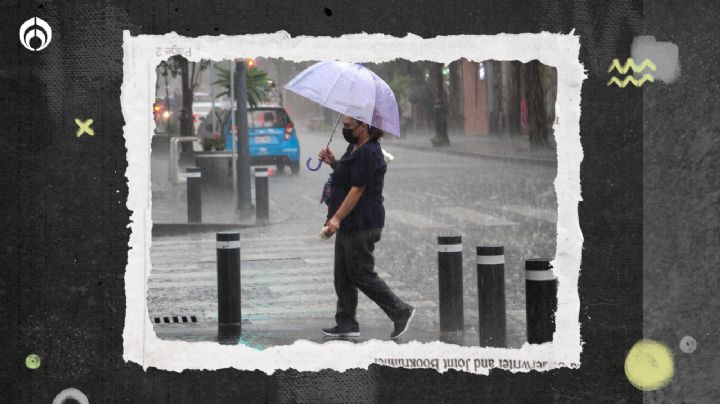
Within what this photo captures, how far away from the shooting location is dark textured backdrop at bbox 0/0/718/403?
5301 millimetres

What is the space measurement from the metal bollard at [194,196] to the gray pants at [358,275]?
975 cm

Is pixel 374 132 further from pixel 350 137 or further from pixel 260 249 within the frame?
pixel 260 249

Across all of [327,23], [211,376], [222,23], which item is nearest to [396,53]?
[327,23]

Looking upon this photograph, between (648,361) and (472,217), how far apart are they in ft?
41.8

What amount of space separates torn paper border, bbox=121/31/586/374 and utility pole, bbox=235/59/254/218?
12127 mm

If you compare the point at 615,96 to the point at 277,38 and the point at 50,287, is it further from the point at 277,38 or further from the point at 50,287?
the point at 50,287

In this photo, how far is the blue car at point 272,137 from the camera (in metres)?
28.8

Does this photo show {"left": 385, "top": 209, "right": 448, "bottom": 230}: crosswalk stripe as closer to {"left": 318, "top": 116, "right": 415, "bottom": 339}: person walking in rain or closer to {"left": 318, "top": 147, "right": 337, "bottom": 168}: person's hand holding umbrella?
{"left": 318, "top": 116, "right": 415, "bottom": 339}: person walking in rain

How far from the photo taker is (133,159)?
17.7 feet

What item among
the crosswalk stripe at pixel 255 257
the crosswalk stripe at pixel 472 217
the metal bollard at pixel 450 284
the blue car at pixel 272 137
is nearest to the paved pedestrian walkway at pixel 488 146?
the blue car at pixel 272 137

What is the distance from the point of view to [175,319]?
9.03 metres

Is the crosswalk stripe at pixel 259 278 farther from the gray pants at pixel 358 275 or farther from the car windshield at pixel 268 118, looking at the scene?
the car windshield at pixel 268 118

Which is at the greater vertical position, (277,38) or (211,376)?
(277,38)

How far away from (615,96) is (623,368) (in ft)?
3.86
